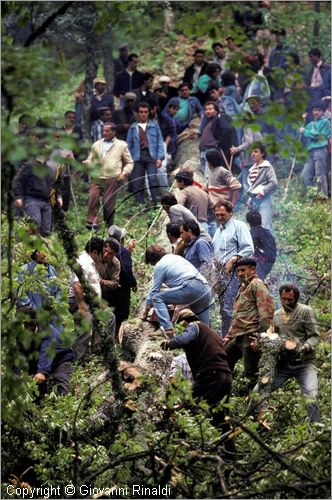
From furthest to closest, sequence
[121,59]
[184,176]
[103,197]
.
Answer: [121,59] < [103,197] < [184,176]

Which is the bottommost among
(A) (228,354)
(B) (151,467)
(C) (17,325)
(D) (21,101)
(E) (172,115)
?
(E) (172,115)

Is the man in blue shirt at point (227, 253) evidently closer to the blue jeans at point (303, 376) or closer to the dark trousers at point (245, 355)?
the dark trousers at point (245, 355)

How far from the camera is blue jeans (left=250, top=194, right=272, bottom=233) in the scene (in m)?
18.9

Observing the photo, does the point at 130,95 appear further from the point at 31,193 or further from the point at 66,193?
the point at 31,193

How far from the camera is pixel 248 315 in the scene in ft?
46.3

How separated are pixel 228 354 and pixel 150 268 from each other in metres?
4.04

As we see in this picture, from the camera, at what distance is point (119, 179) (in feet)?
64.7

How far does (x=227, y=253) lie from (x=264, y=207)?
3.54 metres

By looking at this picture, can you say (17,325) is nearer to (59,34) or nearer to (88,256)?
(88,256)

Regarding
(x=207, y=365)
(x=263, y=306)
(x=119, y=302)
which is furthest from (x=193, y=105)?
(x=207, y=365)

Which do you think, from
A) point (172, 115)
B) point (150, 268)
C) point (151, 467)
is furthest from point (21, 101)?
point (172, 115)

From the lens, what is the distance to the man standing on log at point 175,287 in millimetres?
14414

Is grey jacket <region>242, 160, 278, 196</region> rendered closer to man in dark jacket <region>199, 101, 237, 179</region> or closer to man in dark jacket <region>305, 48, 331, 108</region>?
man in dark jacket <region>199, 101, 237, 179</region>

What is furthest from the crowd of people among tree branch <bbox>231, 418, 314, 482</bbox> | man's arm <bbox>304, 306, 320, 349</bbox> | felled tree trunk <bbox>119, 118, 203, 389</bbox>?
tree branch <bbox>231, 418, 314, 482</bbox>
